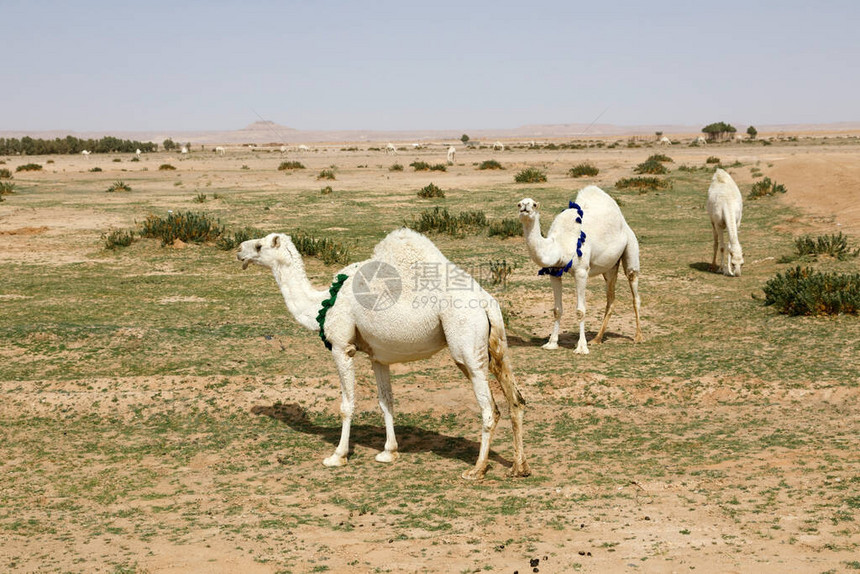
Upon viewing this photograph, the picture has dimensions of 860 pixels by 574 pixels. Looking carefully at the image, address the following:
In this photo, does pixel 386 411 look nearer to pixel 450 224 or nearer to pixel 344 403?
pixel 344 403

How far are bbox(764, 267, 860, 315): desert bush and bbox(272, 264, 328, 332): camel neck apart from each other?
8.03 meters

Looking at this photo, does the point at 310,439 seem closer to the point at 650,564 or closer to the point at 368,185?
the point at 650,564

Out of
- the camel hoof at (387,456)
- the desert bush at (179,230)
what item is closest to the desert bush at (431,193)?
the desert bush at (179,230)

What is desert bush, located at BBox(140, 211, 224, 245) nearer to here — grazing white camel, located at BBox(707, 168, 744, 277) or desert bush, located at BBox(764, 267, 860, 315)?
grazing white camel, located at BBox(707, 168, 744, 277)

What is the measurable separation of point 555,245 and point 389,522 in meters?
6.16

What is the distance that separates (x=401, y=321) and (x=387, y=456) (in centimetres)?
149

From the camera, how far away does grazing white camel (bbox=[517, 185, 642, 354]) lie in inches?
446

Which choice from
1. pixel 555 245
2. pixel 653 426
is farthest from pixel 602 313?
pixel 653 426

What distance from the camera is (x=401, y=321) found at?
736 cm

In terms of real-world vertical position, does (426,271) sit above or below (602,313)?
above

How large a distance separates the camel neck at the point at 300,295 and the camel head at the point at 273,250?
9cm

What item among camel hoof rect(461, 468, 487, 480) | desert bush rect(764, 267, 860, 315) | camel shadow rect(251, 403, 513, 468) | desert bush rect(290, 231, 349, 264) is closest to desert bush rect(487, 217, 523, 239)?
desert bush rect(290, 231, 349, 264)

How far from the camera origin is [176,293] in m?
15.2

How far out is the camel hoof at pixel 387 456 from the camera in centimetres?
786
